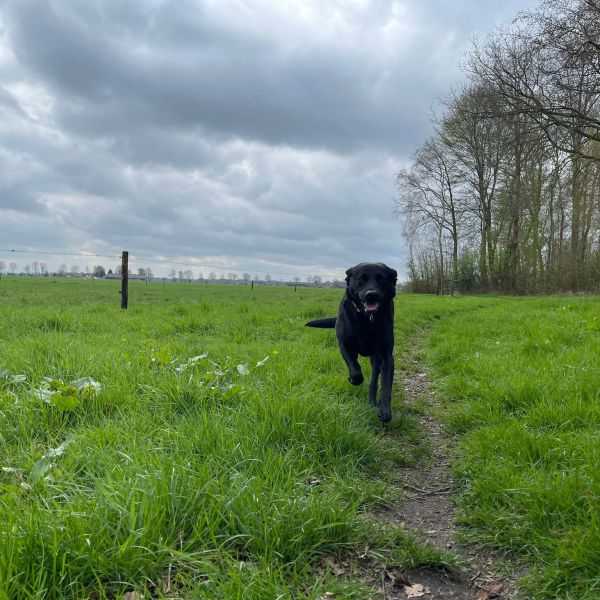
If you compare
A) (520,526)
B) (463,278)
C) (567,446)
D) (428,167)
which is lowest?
(520,526)

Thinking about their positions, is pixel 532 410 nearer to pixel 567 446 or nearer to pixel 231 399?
pixel 567 446

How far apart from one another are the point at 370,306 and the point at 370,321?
265mm

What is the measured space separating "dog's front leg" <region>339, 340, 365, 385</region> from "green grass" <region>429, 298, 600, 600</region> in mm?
930

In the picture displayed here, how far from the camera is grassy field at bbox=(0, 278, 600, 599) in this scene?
1706mm

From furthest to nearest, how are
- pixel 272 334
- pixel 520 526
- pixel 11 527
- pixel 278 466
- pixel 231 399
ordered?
pixel 272 334 < pixel 231 399 < pixel 278 466 < pixel 520 526 < pixel 11 527

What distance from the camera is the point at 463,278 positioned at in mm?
33750

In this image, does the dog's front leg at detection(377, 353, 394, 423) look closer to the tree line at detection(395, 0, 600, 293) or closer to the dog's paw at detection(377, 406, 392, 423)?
the dog's paw at detection(377, 406, 392, 423)

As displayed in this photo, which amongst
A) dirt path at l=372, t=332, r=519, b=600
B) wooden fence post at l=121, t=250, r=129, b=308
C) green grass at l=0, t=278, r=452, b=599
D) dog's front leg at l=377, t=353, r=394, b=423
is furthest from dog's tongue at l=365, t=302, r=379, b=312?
wooden fence post at l=121, t=250, r=129, b=308

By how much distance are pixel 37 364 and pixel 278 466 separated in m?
3.12

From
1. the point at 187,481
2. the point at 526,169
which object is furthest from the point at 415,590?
the point at 526,169

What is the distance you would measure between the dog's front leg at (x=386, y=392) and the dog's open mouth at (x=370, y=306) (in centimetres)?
51

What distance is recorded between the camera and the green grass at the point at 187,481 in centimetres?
166

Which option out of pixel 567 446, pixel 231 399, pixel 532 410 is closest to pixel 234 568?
pixel 231 399

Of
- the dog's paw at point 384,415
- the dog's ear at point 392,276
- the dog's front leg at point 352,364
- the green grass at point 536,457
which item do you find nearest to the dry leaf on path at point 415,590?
the green grass at point 536,457
